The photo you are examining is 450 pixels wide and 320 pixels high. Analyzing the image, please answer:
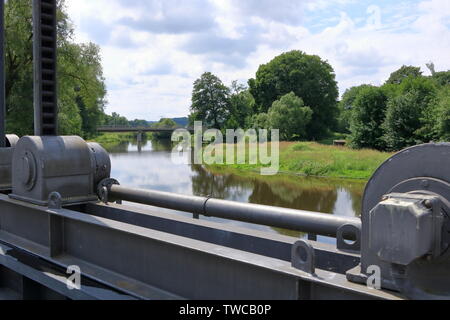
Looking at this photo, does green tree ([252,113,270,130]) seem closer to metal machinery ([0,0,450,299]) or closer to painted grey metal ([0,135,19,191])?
painted grey metal ([0,135,19,191])

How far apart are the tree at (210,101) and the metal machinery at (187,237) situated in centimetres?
6494

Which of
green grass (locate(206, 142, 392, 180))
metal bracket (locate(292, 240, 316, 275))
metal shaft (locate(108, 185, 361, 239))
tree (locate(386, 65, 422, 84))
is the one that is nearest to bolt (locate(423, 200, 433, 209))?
metal bracket (locate(292, 240, 316, 275))

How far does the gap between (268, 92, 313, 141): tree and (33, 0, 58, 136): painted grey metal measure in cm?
4259

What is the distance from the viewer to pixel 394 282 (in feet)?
7.68

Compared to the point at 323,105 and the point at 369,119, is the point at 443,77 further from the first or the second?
the point at 369,119

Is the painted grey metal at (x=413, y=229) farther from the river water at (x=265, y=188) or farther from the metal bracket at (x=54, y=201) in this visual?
the river water at (x=265, y=188)

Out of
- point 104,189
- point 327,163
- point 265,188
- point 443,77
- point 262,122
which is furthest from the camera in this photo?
point 443,77

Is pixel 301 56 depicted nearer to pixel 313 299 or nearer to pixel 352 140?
pixel 352 140

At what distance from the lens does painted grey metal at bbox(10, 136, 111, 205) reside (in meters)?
4.69

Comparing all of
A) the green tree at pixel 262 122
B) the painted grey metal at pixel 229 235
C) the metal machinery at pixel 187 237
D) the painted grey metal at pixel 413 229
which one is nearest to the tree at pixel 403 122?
the green tree at pixel 262 122

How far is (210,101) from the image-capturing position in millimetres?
71312

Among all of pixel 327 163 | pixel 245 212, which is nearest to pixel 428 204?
pixel 245 212

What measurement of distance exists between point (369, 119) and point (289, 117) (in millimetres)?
11533

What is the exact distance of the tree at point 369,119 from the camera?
119 ft
